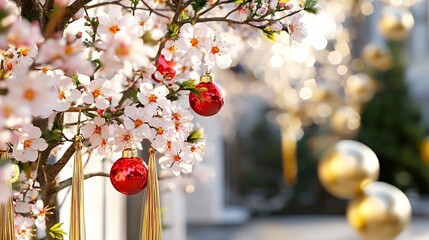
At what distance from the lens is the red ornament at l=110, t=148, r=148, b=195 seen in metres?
0.92

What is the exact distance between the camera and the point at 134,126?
0.87 metres

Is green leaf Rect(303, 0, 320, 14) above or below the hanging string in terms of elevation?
above

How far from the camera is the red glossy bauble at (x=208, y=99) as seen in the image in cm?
96

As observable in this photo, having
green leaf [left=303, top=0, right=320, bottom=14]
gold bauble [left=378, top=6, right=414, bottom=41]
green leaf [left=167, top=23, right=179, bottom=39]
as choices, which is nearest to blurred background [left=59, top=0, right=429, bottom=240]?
gold bauble [left=378, top=6, right=414, bottom=41]

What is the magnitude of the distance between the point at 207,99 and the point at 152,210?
0.17 meters

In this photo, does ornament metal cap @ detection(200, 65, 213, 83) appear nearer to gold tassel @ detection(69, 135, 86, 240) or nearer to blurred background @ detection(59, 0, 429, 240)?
gold tassel @ detection(69, 135, 86, 240)

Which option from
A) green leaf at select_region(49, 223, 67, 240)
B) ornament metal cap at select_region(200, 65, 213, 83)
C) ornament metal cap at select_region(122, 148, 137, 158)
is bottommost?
green leaf at select_region(49, 223, 67, 240)

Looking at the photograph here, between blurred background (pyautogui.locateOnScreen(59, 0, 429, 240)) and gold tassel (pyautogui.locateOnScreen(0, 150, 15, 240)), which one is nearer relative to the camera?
gold tassel (pyautogui.locateOnScreen(0, 150, 15, 240))

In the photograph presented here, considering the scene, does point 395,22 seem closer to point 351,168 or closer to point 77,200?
point 351,168

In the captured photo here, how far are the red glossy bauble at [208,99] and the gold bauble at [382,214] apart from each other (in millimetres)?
1820

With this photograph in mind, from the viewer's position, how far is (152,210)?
96 centimetres

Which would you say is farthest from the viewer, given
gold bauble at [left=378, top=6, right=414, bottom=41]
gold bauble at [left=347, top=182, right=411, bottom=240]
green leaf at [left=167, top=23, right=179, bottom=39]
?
gold bauble at [left=378, top=6, right=414, bottom=41]

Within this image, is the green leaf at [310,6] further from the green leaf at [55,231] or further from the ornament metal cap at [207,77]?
the green leaf at [55,231]

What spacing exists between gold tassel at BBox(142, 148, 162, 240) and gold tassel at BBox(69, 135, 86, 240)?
0.09 m
